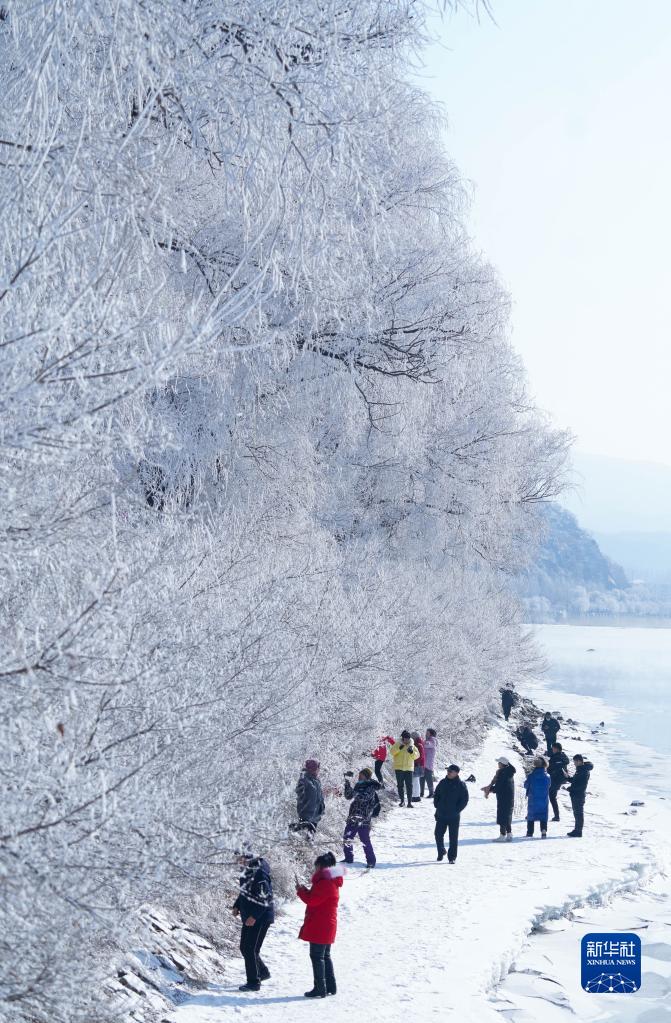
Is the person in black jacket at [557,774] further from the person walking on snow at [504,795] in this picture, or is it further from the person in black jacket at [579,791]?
the person walking on snow at [504,795]

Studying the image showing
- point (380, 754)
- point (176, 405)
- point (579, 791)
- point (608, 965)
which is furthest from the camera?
point (380, 754)

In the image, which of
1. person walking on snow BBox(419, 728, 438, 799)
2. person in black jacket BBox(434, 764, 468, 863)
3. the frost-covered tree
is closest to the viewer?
the frost-covered tree

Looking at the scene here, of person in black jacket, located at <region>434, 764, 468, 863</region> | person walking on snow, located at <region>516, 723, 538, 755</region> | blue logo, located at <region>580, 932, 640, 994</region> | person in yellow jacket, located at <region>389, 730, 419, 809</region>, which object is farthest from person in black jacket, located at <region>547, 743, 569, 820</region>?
person walking on snow, located at <region>516, 723, 538, 755</region>

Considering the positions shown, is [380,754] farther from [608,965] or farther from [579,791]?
[608,965]

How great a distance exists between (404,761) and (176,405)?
26.9 feet

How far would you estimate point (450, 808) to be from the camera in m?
12.4

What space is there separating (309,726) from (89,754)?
6.20m

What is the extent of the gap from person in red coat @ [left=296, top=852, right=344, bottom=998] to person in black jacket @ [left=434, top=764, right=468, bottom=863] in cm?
491

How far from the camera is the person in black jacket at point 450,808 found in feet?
40.5

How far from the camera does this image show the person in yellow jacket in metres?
15.9

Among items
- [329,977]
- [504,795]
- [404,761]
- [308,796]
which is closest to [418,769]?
[404,761]

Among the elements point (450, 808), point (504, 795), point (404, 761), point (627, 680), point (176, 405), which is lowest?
point (627, 680)

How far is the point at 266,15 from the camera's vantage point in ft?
18.9

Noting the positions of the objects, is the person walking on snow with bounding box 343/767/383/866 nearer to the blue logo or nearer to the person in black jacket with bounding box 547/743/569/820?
the blue logo
